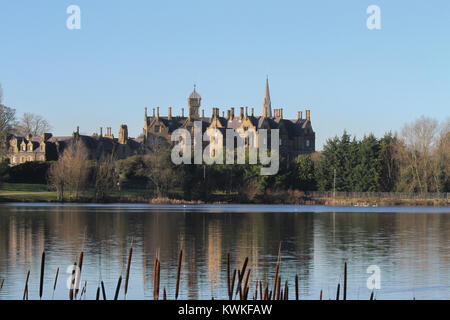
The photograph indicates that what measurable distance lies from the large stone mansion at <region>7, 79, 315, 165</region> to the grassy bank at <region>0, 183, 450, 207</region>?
31.8 m

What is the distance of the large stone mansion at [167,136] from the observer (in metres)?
124

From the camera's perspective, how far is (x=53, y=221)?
4800cm

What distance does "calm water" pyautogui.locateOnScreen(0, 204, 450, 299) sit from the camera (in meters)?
21.0

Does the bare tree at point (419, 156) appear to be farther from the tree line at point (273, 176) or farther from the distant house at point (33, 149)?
the distant house at point (33, 149)

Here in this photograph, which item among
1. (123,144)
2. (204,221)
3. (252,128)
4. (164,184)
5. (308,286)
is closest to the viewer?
(308,286)

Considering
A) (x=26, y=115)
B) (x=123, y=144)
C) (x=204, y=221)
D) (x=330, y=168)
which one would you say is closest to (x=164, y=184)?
(x=330, y=168)

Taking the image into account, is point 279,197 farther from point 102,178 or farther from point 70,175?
point 70,175

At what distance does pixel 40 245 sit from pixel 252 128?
316 ft

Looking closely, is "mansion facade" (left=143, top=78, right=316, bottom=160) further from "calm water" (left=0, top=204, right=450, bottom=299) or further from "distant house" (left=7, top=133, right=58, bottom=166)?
"calm water" (left=0, top=204, right=450, bottom=299)

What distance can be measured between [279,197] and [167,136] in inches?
1885

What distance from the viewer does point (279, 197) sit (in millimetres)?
92875

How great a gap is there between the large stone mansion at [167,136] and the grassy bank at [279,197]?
104 ft

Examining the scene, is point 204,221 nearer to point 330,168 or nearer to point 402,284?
point 402,284

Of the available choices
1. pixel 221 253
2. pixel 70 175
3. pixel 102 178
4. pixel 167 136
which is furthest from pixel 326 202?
pixel 221 253
